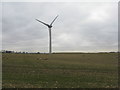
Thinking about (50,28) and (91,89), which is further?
(50,28)

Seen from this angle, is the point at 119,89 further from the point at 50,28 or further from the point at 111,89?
the point at 50,28

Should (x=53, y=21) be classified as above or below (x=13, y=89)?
above

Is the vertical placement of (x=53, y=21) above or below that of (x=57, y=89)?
above

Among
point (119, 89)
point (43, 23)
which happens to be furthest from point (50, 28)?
point (119, 89)

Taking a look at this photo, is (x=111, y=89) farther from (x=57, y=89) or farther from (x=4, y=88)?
(x=4, y=88)

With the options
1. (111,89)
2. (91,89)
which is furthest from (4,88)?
(111,89)

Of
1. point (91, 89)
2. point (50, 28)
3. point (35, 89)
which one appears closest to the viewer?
point (35, 89)

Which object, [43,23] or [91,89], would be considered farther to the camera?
[43,23]

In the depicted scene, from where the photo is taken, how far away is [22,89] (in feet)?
57.1

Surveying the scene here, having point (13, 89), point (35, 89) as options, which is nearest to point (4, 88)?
point (13, 89)

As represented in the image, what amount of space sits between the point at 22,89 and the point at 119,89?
7512mm

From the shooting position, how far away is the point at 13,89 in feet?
56.0

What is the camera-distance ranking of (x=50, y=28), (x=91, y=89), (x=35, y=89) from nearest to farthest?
1. (x=35, y=89)
2. (x=91, y=89)
3. (x=50, y=28)

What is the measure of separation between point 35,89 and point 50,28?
6357cm
